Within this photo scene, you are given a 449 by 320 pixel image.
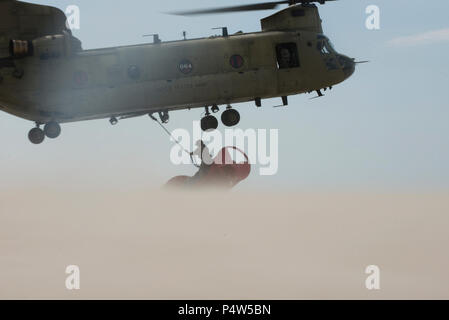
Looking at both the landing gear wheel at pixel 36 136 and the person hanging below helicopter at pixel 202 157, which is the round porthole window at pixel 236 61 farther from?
the landing gear wheel at pixel 36 136

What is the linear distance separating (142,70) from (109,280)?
4312 cm

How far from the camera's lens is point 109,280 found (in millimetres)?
75688

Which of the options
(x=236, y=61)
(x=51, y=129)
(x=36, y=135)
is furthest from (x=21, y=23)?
(x=236, y=61)

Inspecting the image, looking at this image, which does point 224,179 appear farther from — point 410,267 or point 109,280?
point 410,267

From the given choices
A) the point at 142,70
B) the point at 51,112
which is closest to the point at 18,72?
the point at 51,112

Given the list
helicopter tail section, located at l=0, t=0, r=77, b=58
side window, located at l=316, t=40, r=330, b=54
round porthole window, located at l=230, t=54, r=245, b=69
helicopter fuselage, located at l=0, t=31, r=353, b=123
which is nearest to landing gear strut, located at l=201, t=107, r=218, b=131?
helicopter fuselage, located at l=0, t=31, r=353, b=123

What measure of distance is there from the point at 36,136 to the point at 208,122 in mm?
7519

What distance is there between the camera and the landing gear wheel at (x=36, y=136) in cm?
3584

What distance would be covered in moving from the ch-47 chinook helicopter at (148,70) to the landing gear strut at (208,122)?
45mm

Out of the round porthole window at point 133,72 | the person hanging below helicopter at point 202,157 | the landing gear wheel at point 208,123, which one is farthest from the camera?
the person hanging below helicopter at point 202,157

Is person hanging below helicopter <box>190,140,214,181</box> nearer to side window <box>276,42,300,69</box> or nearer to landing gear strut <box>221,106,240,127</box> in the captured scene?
landing gear strut <box>221,106,240,127</box>

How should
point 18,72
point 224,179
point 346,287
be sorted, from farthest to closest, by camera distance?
point 346,287
point 224,179
point 18,72

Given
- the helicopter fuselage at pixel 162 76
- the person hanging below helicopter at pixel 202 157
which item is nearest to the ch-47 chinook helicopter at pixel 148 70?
the helicopter fuselage at pixel 162 76
